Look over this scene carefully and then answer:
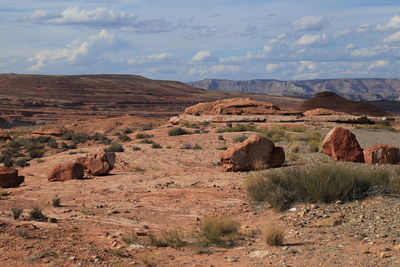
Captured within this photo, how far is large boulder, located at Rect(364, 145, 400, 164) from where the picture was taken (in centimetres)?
1515

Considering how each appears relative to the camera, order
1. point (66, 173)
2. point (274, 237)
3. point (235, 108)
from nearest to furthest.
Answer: point (274, 237)
point (66, 173)
point (235, 108)

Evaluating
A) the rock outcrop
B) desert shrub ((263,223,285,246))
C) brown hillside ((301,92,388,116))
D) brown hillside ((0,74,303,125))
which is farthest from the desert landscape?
brown hillside ((0,74,303,125))

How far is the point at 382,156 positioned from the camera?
1517 cm

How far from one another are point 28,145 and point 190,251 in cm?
2083

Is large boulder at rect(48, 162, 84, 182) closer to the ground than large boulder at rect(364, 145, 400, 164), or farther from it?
closer to the ground

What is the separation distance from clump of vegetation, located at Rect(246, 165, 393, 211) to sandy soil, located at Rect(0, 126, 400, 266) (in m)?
0.25

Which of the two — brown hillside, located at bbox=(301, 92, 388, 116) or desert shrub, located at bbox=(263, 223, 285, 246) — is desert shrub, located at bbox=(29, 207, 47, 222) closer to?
desert shrub, located at bbox=(263, 223, 285, 246)

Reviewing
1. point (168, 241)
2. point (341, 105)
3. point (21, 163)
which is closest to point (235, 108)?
point (341, 105)

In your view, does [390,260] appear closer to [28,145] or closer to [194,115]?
[28,145]

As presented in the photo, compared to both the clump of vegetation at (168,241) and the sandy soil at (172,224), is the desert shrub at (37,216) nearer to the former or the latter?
the sandy soil at (172,224)

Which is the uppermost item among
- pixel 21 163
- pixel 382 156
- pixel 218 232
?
pixel 382 156

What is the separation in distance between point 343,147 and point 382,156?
1.12 m

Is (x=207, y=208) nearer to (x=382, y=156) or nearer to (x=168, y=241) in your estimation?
(x=168, y=241)

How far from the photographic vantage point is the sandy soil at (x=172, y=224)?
7.16 meters
